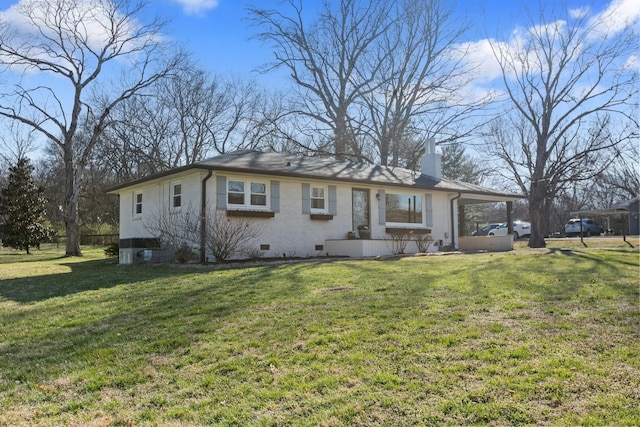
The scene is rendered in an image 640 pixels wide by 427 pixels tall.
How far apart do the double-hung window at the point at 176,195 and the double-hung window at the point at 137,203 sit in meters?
3.09

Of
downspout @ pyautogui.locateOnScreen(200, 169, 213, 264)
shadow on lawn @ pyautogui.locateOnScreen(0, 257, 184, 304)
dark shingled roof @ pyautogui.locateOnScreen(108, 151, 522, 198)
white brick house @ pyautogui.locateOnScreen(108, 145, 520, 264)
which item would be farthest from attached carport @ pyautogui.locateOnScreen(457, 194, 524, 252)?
shadow on lawn @ pyautogui.locateOnScreen(0, 257, 184, 304)

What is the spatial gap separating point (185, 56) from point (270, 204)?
550 inches

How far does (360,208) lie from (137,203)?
26.7 ft

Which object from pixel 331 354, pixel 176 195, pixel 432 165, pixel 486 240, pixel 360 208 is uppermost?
pixel 432 165

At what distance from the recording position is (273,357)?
4.48 metres

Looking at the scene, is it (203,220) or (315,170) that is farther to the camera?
(315,170)

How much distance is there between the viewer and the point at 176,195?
14.9 metres

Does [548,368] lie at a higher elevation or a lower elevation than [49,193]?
lower

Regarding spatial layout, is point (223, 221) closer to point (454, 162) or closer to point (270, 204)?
point (270, 204)

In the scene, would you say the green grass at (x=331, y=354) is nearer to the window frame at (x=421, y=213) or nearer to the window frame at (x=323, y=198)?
the window frame at (x=323, y=198)

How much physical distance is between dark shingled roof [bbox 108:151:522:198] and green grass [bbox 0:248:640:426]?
6.00 metres

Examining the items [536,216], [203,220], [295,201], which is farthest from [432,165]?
[203,220]

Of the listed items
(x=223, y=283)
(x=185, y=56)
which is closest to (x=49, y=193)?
(x=185, y=56)

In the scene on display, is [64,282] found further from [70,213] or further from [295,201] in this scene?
[70,213]
